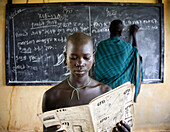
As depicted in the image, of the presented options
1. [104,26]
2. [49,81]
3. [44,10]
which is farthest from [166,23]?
[49,81]

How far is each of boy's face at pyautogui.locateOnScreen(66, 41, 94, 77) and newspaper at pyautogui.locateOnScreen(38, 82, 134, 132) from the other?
172 millimetres

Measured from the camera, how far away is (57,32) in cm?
232

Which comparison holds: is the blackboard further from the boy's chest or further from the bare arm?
the boy's chest

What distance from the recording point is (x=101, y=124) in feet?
2.21

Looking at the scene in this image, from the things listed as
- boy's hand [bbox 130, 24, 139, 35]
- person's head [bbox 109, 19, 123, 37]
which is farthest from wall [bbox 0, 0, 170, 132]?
person's head [bbox 109, 19, 123, 37]

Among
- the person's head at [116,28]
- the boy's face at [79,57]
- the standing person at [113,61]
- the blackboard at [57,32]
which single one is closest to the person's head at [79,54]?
the boy's face at [79,57]

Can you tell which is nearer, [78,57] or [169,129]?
[78,57]

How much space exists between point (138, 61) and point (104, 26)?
39.3 inches

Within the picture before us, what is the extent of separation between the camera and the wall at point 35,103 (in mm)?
2367

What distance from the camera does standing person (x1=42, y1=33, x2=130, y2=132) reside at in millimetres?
706

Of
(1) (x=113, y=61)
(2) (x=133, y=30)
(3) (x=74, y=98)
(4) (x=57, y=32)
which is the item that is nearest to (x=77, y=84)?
(3) (x=74, y=98)

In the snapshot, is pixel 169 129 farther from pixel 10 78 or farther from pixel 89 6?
pixel 10 78

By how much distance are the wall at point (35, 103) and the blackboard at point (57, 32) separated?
11 cm

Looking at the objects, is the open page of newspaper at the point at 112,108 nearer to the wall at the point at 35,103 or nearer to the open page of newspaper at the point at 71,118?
the open page of newspaper at the point at 71,118
